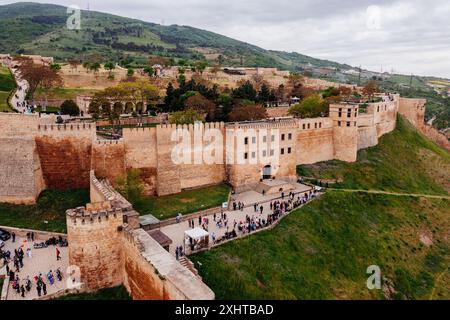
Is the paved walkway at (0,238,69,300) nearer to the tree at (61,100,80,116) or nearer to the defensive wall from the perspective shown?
the defensive wall

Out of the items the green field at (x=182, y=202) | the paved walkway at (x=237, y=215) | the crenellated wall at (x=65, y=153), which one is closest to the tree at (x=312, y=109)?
the paved walkway at (x=237, y=215)

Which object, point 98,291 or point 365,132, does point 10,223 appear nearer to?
point 98,291

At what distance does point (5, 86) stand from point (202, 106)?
26.7 metres

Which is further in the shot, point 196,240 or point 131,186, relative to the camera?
point 131,186

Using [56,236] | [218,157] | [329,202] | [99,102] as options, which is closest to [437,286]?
[329,202]

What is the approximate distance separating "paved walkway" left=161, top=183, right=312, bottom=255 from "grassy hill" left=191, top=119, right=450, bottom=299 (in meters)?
1.92

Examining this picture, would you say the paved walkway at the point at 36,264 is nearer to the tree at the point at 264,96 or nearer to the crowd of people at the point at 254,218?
the crowd of people at the point at 254,218

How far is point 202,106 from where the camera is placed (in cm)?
4912

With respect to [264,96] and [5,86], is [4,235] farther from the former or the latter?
[264,96]

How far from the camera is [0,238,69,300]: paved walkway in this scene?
2127 centimetres

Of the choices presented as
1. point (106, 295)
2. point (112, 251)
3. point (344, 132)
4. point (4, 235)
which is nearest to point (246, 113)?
point (344, 132)

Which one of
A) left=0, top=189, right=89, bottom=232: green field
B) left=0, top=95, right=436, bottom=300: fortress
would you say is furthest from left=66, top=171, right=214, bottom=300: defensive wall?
left=0, top=189, right=89, bottom=232: green field

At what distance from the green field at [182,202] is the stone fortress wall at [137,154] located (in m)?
1.00

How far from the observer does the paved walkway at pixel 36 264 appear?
2127 cm
